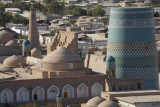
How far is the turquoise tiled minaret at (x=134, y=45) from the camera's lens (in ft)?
129

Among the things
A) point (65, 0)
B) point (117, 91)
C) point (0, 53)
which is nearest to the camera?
point (117, 91)

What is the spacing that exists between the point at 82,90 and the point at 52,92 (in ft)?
5.22

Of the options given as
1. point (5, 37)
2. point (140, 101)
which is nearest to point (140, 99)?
point (140, 101)

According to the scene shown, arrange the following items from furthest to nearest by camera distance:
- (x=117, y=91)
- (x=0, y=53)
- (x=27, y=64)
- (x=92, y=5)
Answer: (x=92, y=5) → (x=0, y=53) → (x=27, y=64) → (x=117, y=91)

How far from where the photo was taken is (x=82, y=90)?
39125mm

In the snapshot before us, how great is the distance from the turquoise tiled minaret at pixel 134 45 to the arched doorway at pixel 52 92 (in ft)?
10.9

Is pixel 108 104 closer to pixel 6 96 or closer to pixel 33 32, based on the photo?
pixel 6 96

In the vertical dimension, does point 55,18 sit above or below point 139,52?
below

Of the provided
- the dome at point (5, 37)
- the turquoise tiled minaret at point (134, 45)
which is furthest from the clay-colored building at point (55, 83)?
the dome at point (5, 37)

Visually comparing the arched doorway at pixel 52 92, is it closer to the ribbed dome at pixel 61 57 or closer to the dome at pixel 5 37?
the ribbed dome at pixel 61 57

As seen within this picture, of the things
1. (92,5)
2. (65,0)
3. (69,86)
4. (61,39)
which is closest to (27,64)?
(61,39)

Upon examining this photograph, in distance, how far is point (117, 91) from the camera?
123ft

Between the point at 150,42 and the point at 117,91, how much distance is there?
141 inches

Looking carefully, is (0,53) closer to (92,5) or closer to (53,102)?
(53,102)
